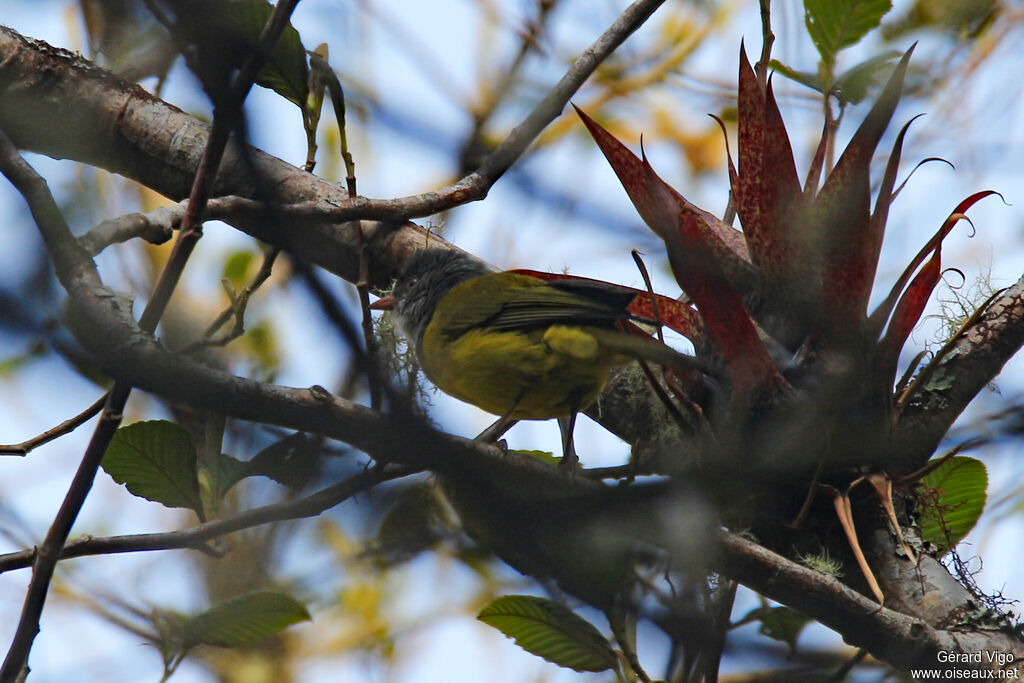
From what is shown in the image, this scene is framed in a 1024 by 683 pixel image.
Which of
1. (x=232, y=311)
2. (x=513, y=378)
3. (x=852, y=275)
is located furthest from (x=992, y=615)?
(x=232, y=311)

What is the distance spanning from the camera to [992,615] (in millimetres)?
1768

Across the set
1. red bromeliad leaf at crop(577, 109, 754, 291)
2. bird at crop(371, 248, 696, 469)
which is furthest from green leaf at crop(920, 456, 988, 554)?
bird at crop(371, 248, 696, 469)

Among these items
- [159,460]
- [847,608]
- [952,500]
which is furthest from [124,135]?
[952,500]

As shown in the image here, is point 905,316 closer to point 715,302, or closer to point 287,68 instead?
point 715,302

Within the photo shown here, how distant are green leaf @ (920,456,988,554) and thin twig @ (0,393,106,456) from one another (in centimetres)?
186

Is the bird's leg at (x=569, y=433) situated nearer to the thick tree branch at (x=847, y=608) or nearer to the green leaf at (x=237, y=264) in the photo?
the thick tree branch at (x=847, y=608)

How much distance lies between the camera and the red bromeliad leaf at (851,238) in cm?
167

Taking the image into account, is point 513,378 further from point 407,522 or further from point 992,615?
point 407,522

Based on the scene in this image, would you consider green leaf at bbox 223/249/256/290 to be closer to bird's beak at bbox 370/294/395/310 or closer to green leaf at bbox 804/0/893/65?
bird's beak at bbox 370/294/395/310

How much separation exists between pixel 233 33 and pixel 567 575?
1.80ft

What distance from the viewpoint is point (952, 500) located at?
2.06 m

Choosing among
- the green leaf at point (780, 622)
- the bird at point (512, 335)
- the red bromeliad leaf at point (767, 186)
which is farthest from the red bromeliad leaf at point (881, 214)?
the green leaf at point (780, 622)

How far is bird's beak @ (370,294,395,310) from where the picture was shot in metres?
2.99

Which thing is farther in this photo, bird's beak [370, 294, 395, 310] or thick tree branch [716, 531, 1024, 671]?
bird's beak [370, 294, 395, 310]
